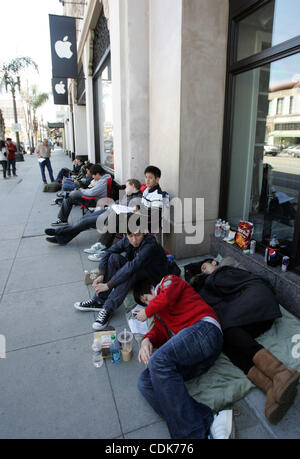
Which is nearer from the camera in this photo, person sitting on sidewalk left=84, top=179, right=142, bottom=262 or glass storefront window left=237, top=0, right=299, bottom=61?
glass storefront window left=237, top=0, right=299, bottom=61

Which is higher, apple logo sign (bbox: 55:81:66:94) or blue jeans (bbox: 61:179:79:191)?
apple logo sign (bbox: 55:81:66:94)

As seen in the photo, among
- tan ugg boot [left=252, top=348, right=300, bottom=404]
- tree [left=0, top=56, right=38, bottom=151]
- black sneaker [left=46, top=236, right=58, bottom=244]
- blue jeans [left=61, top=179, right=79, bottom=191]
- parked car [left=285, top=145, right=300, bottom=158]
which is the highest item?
tree [left=0, top=56, right=38, bottom=151]

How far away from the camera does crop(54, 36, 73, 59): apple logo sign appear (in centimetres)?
940

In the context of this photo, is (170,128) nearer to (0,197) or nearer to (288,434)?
(288,434)

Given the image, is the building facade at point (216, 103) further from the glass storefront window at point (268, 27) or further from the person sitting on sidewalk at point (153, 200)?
the person sitting on sidewalk at point (153, 200)

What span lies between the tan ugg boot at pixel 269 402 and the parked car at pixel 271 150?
2765mm

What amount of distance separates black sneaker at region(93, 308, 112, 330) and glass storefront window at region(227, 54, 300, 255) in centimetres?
229

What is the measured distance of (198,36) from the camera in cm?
416

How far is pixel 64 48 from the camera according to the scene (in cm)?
949

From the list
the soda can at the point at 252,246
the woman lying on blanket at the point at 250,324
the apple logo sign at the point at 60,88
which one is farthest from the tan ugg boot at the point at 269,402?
the apple logo sign at the point at 60,88

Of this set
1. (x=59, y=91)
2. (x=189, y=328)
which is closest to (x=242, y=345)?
(x=189, y=328)

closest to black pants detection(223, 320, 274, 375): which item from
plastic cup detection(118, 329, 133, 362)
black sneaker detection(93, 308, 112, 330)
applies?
plastic cup detection(118, 329, 133, 362)

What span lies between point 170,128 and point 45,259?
296 cm

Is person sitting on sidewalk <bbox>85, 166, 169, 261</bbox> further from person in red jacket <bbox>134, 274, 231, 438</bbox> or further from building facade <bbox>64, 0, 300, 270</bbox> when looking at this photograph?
person in red jacket <bbox>134, 274, 231, 438</bbox>
